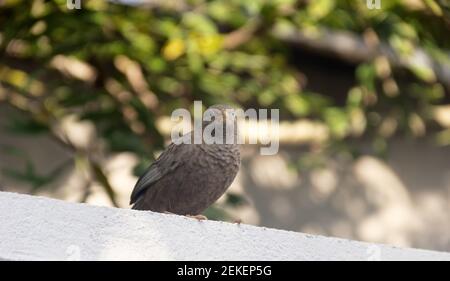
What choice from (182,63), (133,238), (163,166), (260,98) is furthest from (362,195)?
(133,238)

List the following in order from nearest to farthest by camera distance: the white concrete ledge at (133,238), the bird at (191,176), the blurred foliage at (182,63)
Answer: the white concrete ledge at (133,238), the bird at (191,176), the blurred foliage at (182,63)

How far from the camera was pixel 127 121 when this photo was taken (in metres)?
5.47

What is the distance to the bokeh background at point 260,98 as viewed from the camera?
5.41 m

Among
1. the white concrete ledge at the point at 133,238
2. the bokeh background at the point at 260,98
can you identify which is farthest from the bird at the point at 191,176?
the bokeh background at the point at 260,98

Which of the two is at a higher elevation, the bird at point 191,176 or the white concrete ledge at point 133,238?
the white concrete ledge at point 133,238

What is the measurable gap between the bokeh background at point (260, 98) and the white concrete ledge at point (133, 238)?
2105 mm

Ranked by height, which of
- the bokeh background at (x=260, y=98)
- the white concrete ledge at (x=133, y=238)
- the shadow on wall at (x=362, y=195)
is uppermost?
the white concrete ledge at (x=133, y=238)

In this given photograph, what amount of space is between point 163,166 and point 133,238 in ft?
3.04

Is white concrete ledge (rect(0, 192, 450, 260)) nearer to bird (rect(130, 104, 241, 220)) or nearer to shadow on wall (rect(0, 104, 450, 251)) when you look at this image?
bird (rect(130, 104, 241, 220))

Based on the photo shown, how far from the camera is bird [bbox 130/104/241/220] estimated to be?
11.4ft

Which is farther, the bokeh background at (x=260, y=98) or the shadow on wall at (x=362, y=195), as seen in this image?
the shadow on wall at (x=362, y=195)

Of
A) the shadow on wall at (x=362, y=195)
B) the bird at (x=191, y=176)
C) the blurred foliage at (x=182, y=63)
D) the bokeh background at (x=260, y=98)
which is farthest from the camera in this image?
the shadow on wall at (x=362, y=195)

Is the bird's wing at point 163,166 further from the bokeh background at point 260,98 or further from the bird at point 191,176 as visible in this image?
the bokeh background at point 260,98
